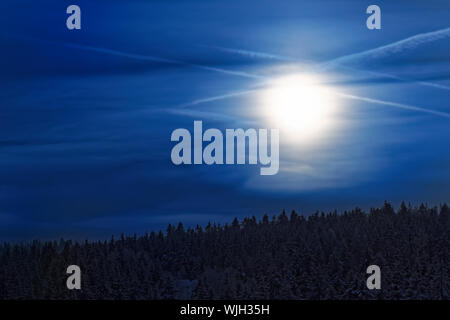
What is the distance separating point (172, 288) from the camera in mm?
159500

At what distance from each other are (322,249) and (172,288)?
37.8 metres

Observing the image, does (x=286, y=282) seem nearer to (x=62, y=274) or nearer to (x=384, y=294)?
(x=384, y=294)

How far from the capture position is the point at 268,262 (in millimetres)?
141500

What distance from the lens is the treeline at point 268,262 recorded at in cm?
13388

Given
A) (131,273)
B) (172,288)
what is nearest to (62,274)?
(131,273)

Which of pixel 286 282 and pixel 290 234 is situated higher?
pixel 290 234

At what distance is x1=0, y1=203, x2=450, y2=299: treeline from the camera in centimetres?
13388

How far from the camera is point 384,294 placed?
13362cm
